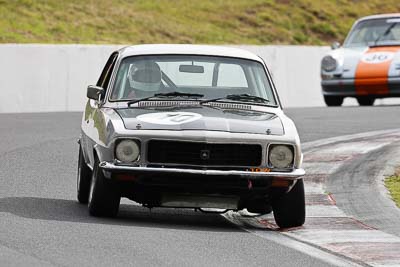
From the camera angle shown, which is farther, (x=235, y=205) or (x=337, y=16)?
(x=337, y=16)

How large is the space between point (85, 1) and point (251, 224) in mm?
24915

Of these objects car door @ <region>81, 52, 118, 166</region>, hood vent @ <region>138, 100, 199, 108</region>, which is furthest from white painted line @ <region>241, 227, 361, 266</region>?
car door @ <region>81, 52, 118, 166</region>

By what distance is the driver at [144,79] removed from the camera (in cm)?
1080

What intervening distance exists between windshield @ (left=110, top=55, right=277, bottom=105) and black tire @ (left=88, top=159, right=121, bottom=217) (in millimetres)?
1010

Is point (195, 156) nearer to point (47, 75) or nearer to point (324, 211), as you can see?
point (324, 211)

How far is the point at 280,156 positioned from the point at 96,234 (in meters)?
1.60

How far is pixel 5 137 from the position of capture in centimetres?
1772

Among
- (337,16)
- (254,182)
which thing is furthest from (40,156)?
(337,16)

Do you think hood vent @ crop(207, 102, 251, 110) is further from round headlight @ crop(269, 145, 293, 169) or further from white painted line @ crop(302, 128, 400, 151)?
white painted line @ crop(302, 128, 400, 151)

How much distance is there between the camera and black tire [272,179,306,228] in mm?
10172

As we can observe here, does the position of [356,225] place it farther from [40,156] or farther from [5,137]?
[5,137]

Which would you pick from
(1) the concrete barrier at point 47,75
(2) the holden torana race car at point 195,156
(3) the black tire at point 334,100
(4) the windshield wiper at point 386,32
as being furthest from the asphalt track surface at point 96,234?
(3) the black tire at point 334,100

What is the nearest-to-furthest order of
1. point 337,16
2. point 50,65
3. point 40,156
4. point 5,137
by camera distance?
point 40,156 → point 5,137 → point 50,65 → point 337,16

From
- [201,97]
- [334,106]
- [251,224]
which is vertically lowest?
[334,106]
